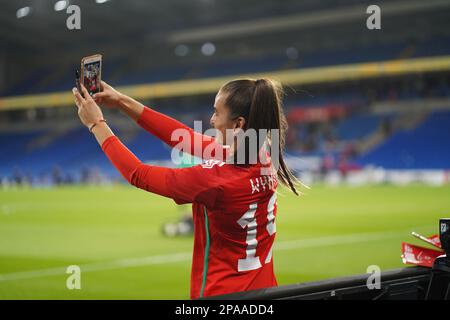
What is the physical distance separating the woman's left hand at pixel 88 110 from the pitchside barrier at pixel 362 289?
75 cm

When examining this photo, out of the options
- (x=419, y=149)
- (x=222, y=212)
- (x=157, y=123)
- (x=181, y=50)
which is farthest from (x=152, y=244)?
(x=181, y=50)

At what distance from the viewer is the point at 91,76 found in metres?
2.14

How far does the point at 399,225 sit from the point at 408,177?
46.4 ft

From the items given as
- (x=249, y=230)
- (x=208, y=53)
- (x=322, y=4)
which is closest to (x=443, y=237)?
(x=249, y=230)

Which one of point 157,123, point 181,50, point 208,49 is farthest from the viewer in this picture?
point 208,49

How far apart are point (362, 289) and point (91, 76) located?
1.35m

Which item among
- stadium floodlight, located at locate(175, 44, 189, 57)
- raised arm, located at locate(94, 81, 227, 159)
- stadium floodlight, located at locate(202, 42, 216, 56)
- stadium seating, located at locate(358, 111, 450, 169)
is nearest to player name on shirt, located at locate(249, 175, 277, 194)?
raised arm, located at locate(94, 81, 227, 159)

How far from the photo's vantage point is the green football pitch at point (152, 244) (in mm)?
6430

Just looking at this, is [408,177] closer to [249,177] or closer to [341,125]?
[341,125]

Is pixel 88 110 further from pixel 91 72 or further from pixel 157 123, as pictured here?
pixel 157 123

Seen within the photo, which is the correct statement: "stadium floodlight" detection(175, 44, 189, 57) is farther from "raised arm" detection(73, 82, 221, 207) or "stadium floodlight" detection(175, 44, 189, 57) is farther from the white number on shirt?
"raised arm" detection(73, 82, 221, 207)

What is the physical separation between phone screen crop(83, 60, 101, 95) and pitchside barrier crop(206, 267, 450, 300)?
0.92 meters

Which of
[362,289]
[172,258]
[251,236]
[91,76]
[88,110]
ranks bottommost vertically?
[172,258]

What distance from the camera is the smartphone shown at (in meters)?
2.10
